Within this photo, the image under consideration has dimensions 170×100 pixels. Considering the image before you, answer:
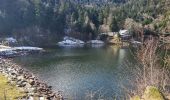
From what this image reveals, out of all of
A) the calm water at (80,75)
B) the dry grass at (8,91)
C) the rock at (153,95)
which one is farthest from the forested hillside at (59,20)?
the rock at (153,95)

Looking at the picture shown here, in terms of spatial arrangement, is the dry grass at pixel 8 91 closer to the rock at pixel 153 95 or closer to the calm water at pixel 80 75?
the calm water at pixel 80 75

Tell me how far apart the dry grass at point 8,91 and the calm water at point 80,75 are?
23.4 feet

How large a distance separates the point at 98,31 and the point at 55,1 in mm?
35624

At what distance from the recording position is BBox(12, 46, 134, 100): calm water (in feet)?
145

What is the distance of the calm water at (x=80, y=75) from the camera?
44062mm

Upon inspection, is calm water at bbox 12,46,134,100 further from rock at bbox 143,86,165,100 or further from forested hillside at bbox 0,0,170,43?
forested hillside at bbox 0,0,170,43

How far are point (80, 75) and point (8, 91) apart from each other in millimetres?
22539

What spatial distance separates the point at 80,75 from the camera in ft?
188

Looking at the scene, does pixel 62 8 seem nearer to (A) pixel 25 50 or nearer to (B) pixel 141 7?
(B) pixel 141 7

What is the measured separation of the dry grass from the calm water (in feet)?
23.4

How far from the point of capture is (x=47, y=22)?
128 metres

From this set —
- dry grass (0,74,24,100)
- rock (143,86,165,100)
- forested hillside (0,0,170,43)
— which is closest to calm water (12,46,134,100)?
dry grass (0,74,24,100)

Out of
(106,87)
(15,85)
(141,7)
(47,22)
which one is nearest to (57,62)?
(106,87)

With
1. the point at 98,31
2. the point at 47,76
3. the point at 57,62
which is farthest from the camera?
the point at 98,31
